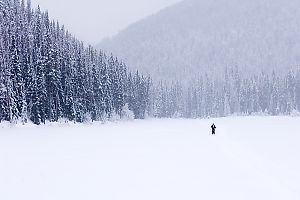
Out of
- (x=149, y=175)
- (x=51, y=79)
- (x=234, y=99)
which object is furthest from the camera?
(x=234, y=99)

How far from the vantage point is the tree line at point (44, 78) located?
4625cm

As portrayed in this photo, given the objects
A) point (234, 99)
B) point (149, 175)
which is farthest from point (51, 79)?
point (234, 99)

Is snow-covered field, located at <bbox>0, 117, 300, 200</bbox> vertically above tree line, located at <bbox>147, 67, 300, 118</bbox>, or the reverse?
tree line, located at <bbox>147, 67, 300, 118</bbox>

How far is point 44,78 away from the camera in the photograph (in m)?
50.6

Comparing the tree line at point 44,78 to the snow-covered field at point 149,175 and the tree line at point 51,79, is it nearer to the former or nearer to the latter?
the tree line at point 51,79

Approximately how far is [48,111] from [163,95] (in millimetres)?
73945

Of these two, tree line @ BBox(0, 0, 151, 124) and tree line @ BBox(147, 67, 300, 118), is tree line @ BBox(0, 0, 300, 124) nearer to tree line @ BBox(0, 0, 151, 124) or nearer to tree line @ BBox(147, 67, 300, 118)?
tree line @ BBox(0, 0, 151, 124)

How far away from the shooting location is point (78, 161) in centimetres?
1534

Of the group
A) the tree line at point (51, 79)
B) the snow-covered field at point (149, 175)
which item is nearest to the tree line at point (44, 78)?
the tree line at point (51, 79)

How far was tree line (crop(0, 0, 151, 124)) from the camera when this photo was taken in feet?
152

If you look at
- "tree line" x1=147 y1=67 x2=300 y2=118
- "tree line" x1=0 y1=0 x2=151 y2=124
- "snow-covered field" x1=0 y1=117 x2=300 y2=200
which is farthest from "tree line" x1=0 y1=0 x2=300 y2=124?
"snow-covered field" x1=0 y1=117 x2=300 y2=200

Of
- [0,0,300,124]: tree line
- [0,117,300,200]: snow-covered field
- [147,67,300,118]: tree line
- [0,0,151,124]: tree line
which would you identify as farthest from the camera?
[147,67,300,118]: tree line

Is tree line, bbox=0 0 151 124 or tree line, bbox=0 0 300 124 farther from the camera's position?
tree line, bbox=0 0 300 124

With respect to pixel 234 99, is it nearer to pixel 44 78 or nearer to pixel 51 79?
pixel 51 79
